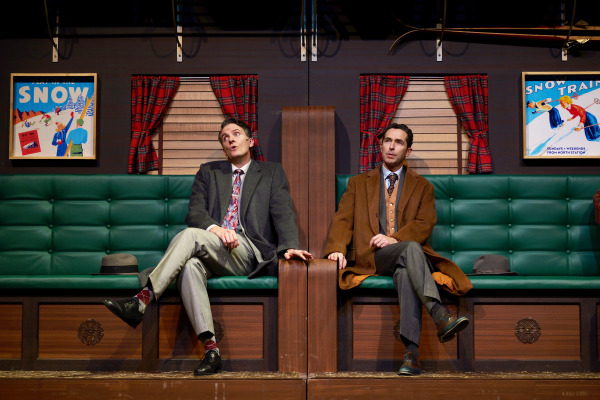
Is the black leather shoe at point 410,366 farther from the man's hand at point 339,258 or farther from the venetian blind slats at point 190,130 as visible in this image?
the venetian blind slats at point 190,130

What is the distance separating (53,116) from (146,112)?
752 millimetres

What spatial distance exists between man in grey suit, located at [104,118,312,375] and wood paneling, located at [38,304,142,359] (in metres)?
0.35

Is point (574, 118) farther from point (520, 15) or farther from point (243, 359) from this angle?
point (243, 359)

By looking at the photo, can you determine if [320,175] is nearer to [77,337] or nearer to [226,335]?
[226,335]

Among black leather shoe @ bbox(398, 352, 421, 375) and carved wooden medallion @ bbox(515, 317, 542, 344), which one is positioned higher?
carved wooden medallion @ bbox(515, 317, 542, 344)

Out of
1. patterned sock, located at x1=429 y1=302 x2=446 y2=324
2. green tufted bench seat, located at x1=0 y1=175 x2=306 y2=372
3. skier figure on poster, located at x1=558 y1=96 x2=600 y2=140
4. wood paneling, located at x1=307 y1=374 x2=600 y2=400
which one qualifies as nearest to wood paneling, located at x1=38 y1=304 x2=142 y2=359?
green tufted bench seat, located at x1=0 y1=175 x2=306 y2=372

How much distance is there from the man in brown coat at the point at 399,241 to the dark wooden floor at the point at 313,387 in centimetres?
15

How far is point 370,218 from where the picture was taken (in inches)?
157

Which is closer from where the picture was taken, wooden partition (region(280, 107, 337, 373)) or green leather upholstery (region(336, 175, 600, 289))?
wooden partition (region(280, 107, 337, 373))

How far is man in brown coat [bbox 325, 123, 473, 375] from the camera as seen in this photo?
3320mm

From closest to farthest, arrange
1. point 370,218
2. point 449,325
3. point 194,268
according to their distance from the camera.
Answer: point 449,325
point 194,268
point 370,218

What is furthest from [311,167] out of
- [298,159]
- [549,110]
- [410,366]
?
[549,110]

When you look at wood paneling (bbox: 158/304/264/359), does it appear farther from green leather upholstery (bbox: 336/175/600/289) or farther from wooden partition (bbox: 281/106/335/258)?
green leather upholstery (bbox: 336/175/600/289)

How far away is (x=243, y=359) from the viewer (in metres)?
3.54
